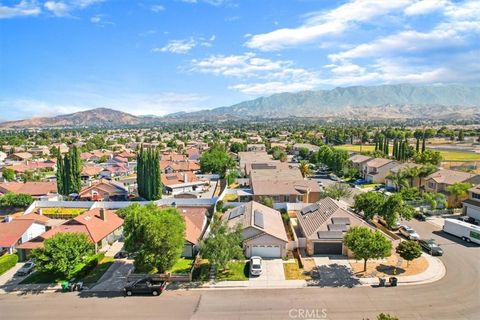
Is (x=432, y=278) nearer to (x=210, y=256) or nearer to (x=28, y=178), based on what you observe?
(x=210, y=256)

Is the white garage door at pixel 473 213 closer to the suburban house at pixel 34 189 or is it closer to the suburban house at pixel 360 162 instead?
the suburban house at pixel 360 162

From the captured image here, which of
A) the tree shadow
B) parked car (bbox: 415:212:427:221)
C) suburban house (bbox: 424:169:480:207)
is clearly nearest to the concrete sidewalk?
the tree shadow

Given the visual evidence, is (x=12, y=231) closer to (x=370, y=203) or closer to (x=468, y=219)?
(x=370, y=203)

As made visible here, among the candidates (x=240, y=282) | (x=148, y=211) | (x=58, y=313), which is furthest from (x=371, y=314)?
(x=58, y=313)

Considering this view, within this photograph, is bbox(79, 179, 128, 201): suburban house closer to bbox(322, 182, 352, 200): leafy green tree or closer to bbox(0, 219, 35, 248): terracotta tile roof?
bbox(0, 219, 35, 248): terracotta tile roof

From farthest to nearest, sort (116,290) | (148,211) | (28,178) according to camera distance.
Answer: (28,178), (148,211), (116,290)

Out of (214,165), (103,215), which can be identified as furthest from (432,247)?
(214,165)
